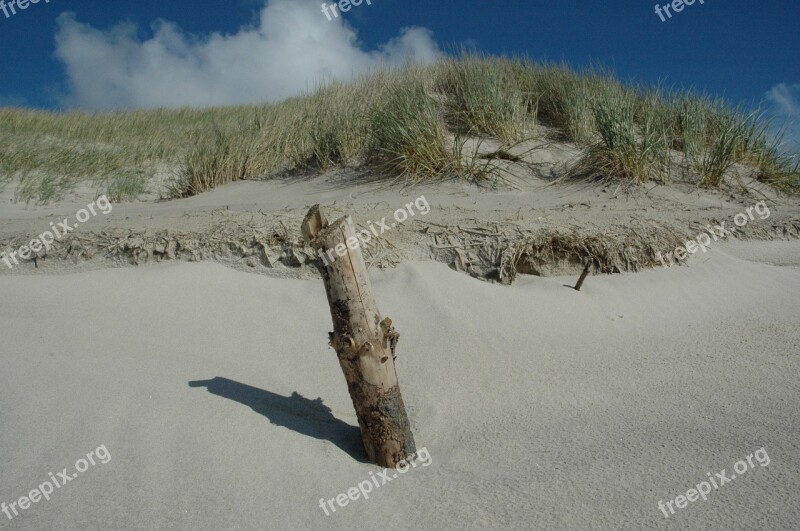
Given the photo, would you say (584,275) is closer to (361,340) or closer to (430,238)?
(430,238)

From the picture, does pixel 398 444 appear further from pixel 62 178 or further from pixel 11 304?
pixel 62 178

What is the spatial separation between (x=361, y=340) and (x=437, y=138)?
397 centimetres

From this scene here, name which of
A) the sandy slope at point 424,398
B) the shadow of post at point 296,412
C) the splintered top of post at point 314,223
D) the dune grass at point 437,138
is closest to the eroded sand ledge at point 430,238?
the sandy slope at point 424,398

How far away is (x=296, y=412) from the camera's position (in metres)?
2.98

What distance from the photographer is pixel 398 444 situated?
258cm

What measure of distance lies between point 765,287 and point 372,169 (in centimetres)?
386

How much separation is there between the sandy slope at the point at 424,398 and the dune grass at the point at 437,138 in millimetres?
1972

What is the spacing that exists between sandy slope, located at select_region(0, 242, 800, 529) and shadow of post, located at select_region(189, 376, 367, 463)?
0.01m

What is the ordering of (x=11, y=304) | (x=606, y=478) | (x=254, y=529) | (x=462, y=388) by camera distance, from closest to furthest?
(x=254, y=529) → (x=606, y=478) → (x=462, y=388) → (x=11, y=304)

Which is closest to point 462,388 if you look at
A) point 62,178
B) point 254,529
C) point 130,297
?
point 254,529

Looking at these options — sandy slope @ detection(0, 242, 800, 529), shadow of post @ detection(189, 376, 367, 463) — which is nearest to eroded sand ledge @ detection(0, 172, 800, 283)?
sandy slope @ detection(0, 242, 800, 529)

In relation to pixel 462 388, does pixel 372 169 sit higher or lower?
higher

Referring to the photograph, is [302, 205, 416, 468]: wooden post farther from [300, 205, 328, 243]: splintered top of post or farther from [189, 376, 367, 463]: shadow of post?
[189, 376, 367, 463]: shadow of post

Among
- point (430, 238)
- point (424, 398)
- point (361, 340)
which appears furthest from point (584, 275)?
point (361, 340)
